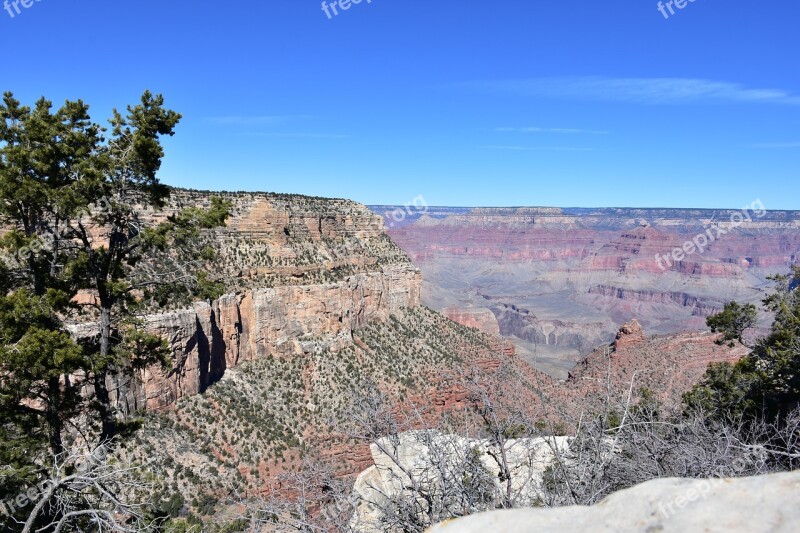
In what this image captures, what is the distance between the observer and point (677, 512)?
3.59 m

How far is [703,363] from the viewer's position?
1852 inches

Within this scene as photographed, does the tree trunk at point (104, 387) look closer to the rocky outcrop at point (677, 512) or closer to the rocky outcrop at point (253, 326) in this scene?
the rocky outcrop at point (677, 512)

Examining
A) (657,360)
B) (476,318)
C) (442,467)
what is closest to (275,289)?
(442,467)

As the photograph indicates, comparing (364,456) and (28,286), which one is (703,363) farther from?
(28,286)

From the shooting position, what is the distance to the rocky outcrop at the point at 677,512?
342 centimetres

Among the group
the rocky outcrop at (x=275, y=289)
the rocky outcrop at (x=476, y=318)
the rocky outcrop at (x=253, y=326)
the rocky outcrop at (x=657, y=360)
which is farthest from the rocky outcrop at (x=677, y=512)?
the rocky outcrop at (x=476, y=318)

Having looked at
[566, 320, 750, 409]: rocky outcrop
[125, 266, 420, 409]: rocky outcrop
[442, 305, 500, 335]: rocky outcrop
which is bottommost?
[442, 305, 500, 335]: rocky outcrop

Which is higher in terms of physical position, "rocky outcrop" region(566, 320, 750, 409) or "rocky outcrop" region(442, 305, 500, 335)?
"rocky outcrop" region(566, 320, 750, 409)

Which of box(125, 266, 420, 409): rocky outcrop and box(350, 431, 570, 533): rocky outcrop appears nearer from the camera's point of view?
box(350, 431, 570, 533): rocky outcrop

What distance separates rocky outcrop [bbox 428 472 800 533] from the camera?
3.42 meters

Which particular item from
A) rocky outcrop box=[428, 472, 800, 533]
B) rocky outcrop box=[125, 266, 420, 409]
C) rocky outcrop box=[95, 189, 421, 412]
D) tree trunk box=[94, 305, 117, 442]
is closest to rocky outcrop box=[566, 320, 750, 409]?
rocky outcrop box=[95, 189, 421, 412]

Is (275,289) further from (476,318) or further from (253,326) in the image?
(476,318)

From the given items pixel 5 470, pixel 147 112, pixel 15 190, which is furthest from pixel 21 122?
pixel 5 470

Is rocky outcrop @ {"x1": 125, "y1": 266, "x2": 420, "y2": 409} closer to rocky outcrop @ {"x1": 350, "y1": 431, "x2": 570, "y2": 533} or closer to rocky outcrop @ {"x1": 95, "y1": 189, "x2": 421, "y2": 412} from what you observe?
rocky outcrop @ {"x1": 95, "y1": 189, "x2": 421, "y2": 412}
